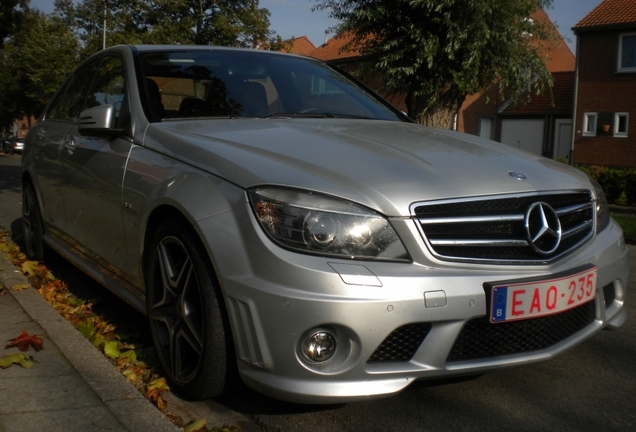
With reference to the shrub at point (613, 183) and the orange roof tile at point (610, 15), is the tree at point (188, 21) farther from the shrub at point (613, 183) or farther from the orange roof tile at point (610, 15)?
the shrub at point (613, 183)

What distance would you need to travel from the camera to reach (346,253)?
2707mm

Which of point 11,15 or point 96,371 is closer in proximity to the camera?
point 96,371

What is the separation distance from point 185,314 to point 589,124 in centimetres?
3065

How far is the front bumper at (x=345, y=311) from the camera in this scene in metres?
2.62

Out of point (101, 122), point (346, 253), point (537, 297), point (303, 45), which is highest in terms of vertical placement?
point (303, 45)

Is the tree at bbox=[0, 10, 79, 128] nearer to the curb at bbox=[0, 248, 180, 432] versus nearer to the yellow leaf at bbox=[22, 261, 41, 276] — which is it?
the yellow leaf at bbox=[22, 261, 41, 276]

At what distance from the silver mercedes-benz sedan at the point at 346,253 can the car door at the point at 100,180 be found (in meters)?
0.03

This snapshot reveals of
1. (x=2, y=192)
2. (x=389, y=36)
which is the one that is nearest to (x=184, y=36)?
(x=389, y=36)

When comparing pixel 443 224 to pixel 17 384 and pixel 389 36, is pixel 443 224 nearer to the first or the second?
pixel 17 384

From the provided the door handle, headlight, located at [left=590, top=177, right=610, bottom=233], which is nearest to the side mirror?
the door handle

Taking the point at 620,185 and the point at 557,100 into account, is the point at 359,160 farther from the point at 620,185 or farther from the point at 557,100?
the point at 557,100

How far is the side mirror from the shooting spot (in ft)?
13.0

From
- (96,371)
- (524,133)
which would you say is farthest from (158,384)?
(524,133)

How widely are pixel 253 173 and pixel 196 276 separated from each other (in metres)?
0.48
